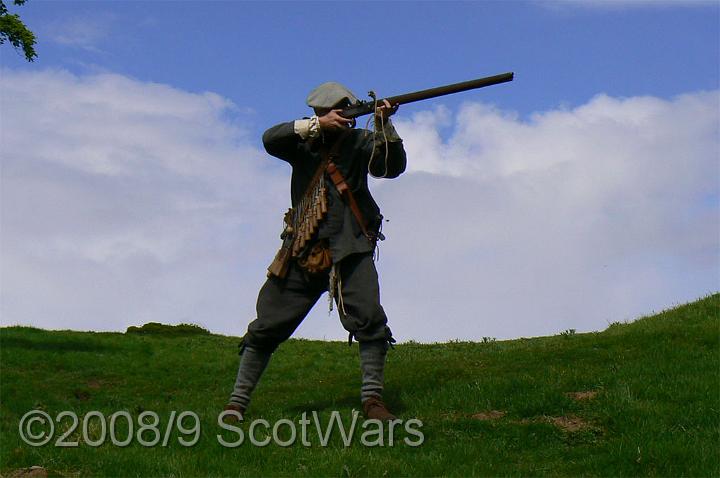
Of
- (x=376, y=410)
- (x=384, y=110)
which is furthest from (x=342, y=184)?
(x=376, y=410)

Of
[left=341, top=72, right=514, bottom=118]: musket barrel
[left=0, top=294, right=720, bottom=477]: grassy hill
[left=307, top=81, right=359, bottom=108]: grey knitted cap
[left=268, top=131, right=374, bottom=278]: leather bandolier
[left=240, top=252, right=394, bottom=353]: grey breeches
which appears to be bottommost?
[left=0, top=294, right=720, bottom=477]: grassy hill

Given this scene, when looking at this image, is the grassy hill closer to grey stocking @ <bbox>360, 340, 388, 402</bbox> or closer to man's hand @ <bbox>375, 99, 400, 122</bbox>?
grey stocking @ <bbox>360, 340, 388, 402</bbox>

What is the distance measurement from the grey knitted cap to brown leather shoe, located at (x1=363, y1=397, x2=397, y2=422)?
3251 millimetres

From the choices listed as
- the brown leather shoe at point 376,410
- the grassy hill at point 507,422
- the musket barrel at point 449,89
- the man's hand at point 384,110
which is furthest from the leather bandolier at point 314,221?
the grassy hill at point 507,422

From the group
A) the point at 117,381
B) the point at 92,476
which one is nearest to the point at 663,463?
the point at 92,476

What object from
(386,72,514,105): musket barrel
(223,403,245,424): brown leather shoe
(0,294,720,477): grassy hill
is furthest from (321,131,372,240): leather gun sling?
(223,403,245,424): brown leather shoe

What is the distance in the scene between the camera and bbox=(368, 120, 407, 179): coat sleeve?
30.3 feet

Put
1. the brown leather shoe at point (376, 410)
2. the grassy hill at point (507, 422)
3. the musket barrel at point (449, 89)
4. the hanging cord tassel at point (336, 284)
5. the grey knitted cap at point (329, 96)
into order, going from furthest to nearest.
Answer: the grey knitted cap at point (329, 96)
the hanging cord tassel at point (336, 284)
the brown leather shoe at point (376, 410)
the musket barrel at point (449, 89)
the grassy hill at point (507, 422)

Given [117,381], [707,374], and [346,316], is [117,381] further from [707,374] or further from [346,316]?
[707,374]

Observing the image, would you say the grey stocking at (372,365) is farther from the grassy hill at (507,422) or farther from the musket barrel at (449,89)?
the musket barrel at (449,89)

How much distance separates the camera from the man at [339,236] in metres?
9.41

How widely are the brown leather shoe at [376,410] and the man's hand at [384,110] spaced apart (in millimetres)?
3011

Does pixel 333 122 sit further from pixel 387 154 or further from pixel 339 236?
pixel 339 236

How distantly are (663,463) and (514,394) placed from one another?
264 cm
